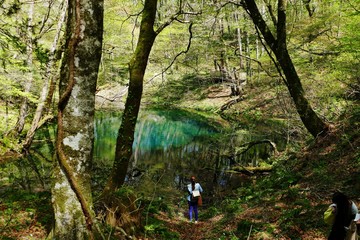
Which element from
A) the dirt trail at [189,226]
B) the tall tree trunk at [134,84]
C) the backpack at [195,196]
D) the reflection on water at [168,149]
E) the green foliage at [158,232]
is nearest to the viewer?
the tall tree trunk at [134,84]

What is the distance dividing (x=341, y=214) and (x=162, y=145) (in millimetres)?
19039

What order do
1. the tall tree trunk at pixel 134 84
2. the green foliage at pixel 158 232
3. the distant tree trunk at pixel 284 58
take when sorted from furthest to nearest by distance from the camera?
the distant tree trunk at pixel 284 58 < the green foliage at pixel 158 232 < the tall tree trunk at pixel 134 84

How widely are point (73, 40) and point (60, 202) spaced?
2.05m

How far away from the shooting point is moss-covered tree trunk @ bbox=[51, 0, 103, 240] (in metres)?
4.04

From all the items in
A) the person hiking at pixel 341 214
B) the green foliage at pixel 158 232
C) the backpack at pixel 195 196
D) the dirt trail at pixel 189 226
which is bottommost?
the dirt trail at pixel 189 226

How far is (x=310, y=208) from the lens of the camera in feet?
26.1

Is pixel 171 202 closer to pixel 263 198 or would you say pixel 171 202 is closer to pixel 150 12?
pixel 263 198

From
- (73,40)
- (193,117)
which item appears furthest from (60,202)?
(193,117)

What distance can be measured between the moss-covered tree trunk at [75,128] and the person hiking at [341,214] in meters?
3.79

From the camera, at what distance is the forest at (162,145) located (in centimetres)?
416

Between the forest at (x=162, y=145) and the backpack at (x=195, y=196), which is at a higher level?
the forest at (x=162, y=145)

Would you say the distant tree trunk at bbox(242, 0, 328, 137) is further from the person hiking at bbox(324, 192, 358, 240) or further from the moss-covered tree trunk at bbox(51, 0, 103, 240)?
the moss-covered tree trunk at bbox(51, 0, 103, 240)

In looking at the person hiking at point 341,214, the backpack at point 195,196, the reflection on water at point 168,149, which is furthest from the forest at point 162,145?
the person hiking at point 341,214

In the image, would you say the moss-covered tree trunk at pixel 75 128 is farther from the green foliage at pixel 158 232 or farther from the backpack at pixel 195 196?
the backpack at pixel 195 196
